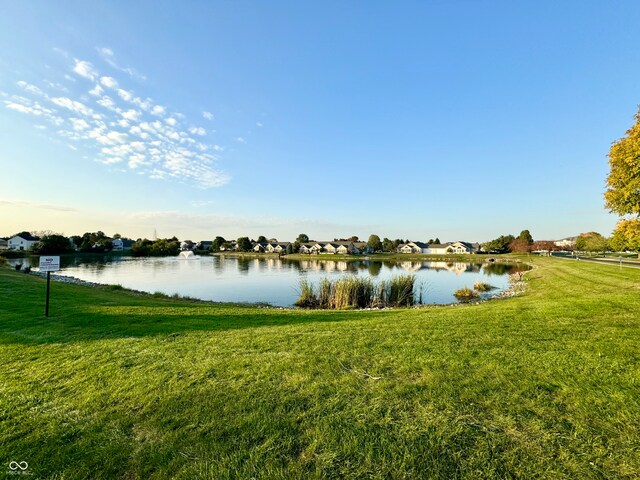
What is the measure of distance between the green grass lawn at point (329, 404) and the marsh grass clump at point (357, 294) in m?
11.6

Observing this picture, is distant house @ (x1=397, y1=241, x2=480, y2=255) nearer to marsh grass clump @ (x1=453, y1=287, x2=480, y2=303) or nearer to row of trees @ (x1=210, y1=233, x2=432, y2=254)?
row of trees @ (x1=210, y1=233, x2=432, y2=254)

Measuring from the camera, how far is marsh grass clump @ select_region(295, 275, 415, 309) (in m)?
17.6

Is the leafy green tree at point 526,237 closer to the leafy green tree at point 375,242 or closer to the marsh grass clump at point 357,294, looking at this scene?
the leafy green tree at point 375,242

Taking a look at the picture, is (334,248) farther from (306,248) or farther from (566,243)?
(566,243)

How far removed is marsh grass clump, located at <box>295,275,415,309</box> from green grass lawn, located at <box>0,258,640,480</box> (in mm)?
11556

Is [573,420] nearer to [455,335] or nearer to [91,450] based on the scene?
[455,335]

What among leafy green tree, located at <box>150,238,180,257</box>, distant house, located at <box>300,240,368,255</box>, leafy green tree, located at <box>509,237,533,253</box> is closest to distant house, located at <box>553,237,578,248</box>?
leafy green tree, located at <box>509,237,533,253</box>

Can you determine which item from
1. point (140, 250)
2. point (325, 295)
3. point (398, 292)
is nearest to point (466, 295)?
point (398, 292)

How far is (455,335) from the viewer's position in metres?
5.94

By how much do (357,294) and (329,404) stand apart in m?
14.8

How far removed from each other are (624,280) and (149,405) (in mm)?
23178

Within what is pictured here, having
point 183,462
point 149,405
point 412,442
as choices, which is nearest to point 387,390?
point 412,442

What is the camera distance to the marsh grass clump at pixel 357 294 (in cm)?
1762

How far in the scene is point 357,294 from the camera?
707 inches
